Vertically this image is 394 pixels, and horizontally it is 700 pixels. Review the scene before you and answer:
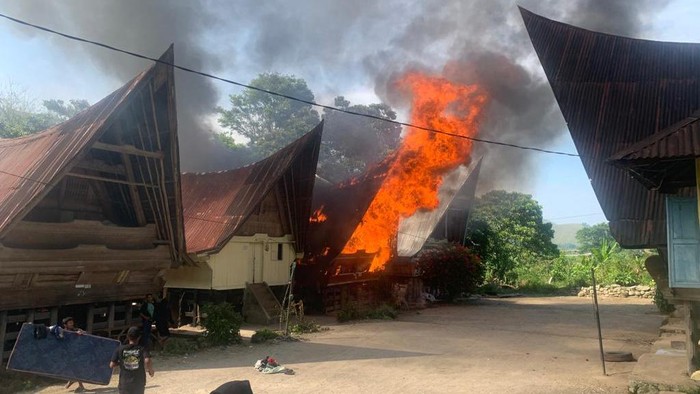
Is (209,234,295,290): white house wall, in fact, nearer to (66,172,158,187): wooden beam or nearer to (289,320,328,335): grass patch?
(289,320,328,335): grass patch

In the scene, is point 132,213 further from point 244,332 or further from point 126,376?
point 126,376

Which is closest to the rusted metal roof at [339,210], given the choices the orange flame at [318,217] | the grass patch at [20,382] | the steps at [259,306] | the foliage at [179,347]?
the orange flame at [318,217]

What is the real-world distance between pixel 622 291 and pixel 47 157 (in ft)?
107

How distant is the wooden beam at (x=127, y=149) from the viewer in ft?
40.3

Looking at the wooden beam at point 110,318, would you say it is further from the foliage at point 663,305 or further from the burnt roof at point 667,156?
the foliage at point 663,305

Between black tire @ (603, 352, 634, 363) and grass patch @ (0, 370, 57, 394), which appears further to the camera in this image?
black tire @ (603, 352, 634, 363)

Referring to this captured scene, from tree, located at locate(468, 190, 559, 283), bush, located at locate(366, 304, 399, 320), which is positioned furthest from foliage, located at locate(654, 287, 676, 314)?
tree, located at locate(468, 190, 559, 283)

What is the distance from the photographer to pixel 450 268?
26.9 m

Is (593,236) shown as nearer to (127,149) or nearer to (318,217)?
(318,217)

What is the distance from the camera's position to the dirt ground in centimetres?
989

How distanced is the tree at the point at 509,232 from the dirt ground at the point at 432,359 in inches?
663

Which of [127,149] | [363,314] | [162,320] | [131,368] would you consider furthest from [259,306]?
[131,368]

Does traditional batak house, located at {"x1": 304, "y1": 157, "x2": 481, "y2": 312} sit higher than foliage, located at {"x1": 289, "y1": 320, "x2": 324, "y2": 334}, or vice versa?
traditional batak house, located at {"x1": 304, "y1": 157, "x2": 481, "y2": 312}

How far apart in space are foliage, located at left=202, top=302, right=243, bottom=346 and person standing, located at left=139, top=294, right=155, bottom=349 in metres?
1.52
